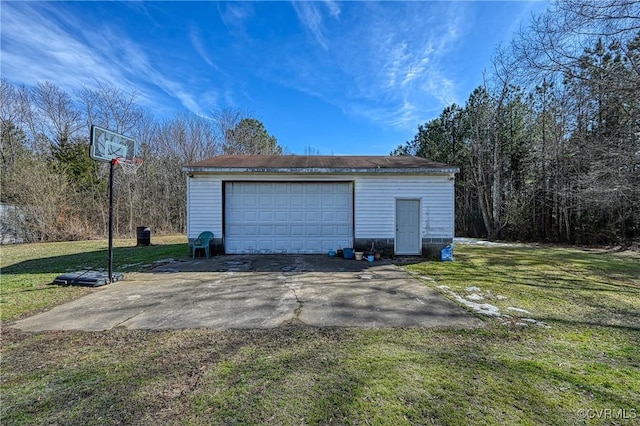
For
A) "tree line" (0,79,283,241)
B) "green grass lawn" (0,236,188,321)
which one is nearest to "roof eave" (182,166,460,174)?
"green grass lawn" (0,236,188,321)

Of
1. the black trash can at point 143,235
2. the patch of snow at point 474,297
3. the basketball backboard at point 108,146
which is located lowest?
the patch of snow at point 474,297

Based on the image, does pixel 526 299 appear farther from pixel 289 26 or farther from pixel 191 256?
pixel 289 26

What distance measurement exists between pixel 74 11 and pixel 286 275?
1067cm

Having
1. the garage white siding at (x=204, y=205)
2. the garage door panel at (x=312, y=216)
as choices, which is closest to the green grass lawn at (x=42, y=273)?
the garage white siding at (x=204, y=205)

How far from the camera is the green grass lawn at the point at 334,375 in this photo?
1912 millimetres

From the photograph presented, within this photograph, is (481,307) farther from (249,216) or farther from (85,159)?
(85,159)

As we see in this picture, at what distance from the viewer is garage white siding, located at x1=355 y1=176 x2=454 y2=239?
841 cm

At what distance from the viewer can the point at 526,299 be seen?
185 inches

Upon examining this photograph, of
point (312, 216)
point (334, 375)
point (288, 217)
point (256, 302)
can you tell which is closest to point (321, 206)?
point (312, 216)

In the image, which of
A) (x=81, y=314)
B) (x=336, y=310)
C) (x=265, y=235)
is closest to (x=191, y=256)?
(x=265, y=235)

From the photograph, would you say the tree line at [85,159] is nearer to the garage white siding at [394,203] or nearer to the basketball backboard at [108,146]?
the basketball backboard at [108,146]

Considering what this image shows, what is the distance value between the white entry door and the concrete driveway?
2.16m

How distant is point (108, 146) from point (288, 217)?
5.01 metres

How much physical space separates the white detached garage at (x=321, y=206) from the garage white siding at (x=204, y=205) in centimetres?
3
